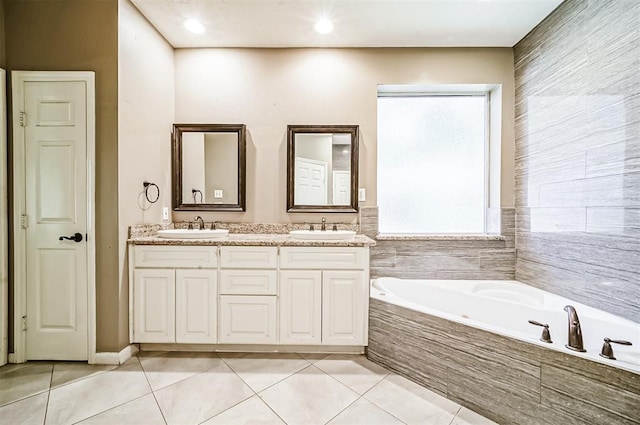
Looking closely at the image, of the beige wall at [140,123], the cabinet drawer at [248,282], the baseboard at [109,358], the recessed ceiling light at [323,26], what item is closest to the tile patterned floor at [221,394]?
the baseboard at [109,358]

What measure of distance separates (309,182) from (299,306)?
44.2 inches

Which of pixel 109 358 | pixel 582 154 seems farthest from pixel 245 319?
pixel 582 154

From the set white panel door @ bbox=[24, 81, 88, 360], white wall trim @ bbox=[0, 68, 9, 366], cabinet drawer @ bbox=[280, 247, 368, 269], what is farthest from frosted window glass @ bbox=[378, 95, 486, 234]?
white wall trim @ bbox=[0, 68, 9, 366]

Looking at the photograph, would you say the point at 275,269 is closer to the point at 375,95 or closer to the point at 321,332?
the point at 321,332

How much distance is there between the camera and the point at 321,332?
2072mm

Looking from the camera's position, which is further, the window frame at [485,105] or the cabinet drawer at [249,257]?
the window frame at [485,105]

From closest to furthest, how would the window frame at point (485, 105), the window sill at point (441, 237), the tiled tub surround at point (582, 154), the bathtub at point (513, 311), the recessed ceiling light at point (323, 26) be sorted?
1. the bathtub at point (513, 311)
2. the tiled tub surround at point (582, 154)
3. the recessed ceiling light at point (323, 26)
4. the window sill at point (441, 237)
5. the window frame at point (485, 105)

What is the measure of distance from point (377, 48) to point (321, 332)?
2.55 metres

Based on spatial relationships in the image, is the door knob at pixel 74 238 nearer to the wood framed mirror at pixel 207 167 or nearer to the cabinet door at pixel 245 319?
the wood framed mirror at pixel 207 167

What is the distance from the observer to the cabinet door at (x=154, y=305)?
208 centimetres

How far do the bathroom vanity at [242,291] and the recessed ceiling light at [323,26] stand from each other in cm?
178

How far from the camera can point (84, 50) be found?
1.95 meters

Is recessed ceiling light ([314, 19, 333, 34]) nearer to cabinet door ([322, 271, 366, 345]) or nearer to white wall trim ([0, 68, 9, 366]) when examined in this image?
cabinet door ([322, 271, 366, 345])

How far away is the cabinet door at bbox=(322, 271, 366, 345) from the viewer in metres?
2.06
